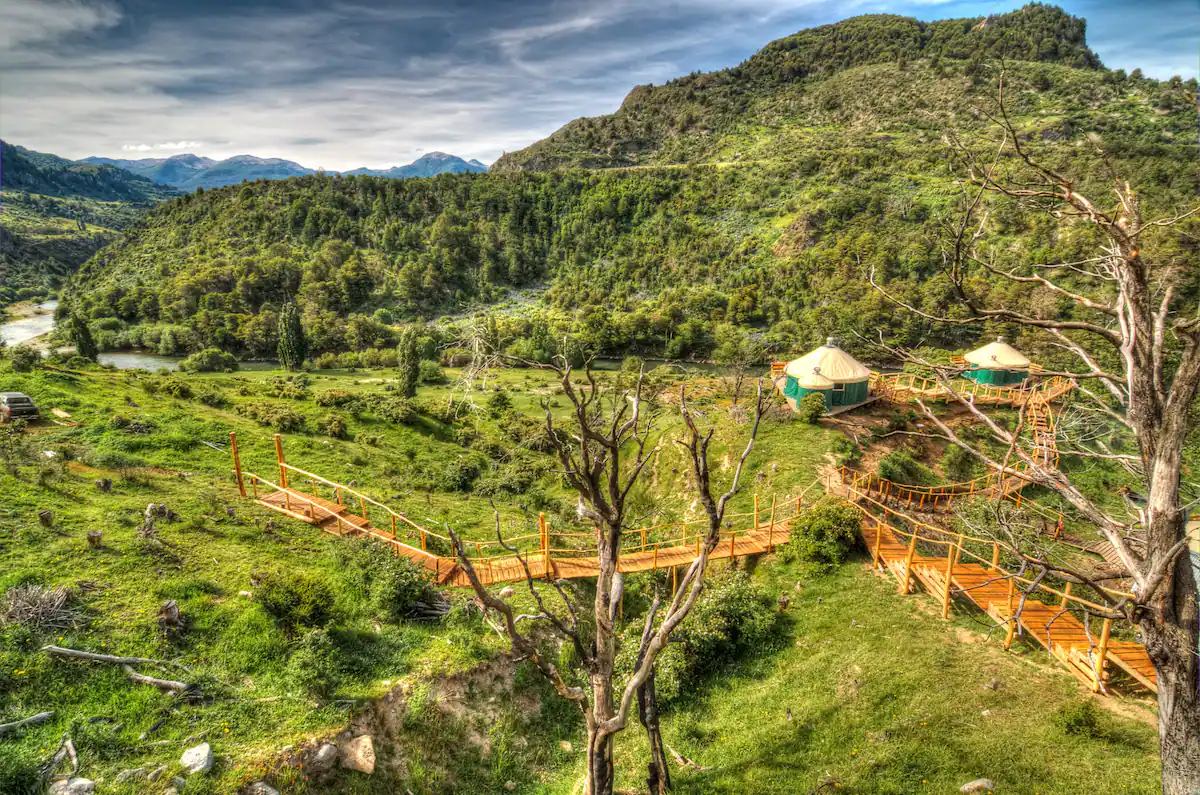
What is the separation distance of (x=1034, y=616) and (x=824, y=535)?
474cm

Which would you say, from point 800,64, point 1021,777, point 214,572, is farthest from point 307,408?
point 800,64

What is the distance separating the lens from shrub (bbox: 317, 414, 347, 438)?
26.7 m

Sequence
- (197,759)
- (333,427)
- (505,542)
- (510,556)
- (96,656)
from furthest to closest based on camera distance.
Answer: (333,427) → (510,556) → (505,542) → (96,656) → (197,759)

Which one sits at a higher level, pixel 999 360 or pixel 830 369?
pixel 830 369

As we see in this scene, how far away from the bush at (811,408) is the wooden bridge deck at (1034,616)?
9.63 metres

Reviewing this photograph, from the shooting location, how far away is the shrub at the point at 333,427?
26.7 meters

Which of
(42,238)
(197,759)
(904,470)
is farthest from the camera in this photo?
(42,238)

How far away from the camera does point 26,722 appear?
777 cm

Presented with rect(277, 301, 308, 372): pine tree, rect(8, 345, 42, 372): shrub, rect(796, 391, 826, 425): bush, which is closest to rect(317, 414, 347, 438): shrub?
rect(8, 345, 42, 372): shrub

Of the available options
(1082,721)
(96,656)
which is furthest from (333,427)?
(1082,721)

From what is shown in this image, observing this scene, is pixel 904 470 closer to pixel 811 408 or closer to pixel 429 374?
pixel 811 408

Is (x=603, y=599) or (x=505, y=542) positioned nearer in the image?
(x=603, y=599)

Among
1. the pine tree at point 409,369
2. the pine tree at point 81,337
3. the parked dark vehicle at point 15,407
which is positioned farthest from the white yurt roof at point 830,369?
the pine tree at point 81,337

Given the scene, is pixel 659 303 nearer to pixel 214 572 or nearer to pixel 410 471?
pixel 410 471
